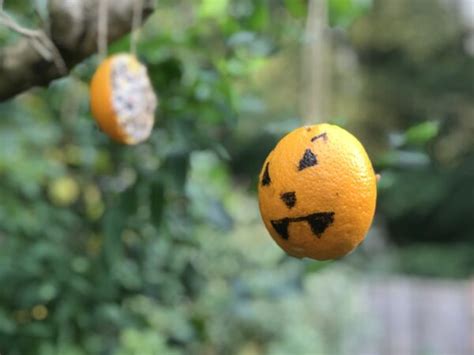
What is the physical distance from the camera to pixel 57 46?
0.74 metres

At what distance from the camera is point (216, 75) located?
3.79ft

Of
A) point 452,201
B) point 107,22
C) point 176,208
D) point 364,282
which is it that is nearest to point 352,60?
point 452,201

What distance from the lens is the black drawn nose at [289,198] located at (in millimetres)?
578

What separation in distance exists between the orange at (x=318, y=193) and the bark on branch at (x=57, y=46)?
27 centimetres

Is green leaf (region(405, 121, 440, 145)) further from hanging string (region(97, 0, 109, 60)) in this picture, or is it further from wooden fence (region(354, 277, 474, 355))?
wooden fence (region(354, 277, 474, 355))

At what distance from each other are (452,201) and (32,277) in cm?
A: 754

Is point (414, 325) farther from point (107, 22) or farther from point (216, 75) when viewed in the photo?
point (107, 22)

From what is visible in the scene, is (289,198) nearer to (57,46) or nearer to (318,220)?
(318,220)

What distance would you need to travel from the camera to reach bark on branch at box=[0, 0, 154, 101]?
72cm

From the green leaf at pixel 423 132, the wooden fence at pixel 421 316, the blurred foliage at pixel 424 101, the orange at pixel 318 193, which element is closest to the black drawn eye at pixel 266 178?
the orange at pixel 318 193

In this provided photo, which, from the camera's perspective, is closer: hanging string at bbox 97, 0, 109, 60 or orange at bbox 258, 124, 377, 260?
orange at bbox 258, 124, 377, 260

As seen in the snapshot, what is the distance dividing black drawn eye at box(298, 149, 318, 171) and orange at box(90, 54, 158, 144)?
30 centimetres

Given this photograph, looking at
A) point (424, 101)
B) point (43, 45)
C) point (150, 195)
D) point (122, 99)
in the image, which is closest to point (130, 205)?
point (150, 195)

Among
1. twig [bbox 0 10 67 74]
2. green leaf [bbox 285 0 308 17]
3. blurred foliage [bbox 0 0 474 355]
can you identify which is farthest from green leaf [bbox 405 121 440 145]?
twig [bbox 0 10 67 74]
